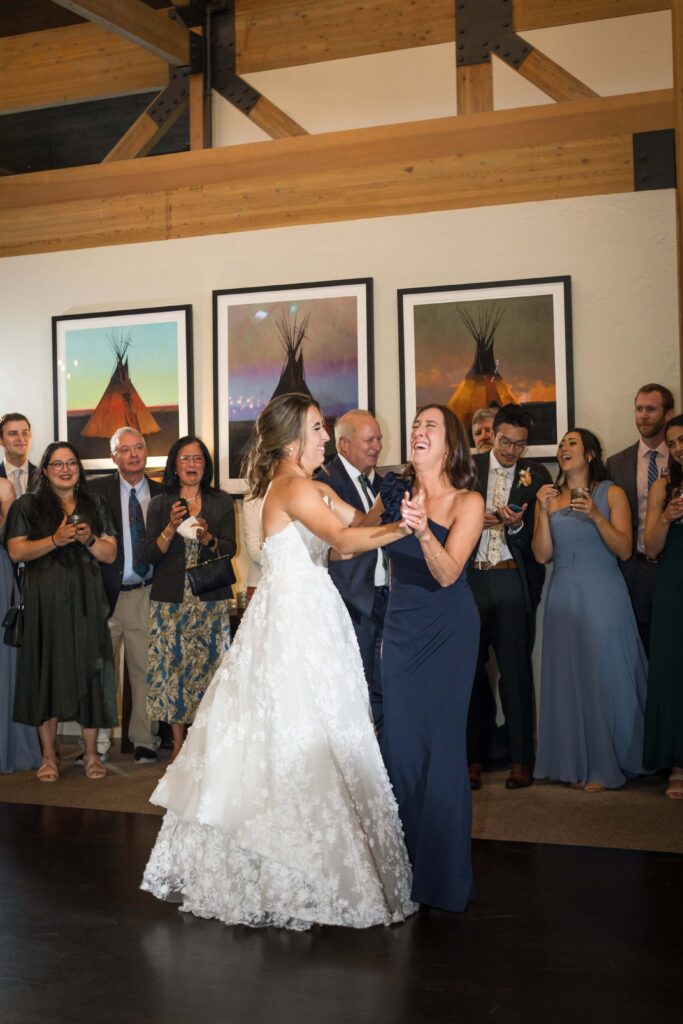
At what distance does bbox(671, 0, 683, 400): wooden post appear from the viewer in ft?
17.1

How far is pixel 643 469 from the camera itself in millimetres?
5465

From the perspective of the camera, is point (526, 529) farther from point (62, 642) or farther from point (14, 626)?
point (14, 626)

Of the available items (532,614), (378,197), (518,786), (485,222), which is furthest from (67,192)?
(518,786)

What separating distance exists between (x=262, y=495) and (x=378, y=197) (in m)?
3.23

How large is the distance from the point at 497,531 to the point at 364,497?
759mm

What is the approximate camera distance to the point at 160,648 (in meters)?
5.56

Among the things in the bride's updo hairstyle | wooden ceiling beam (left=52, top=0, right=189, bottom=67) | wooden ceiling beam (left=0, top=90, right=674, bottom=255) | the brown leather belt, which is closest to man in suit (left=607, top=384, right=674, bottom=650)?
→ the brown leather belt

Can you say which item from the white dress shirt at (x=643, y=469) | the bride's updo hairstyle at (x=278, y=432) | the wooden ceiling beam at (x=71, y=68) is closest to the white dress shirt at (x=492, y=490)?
the white dress shirt at (x=643, y=469)

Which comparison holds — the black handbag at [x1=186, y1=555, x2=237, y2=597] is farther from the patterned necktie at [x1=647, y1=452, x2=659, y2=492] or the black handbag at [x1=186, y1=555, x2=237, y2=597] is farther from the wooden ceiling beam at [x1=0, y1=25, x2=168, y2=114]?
the wooden ceiling beam at [x1=0, y1=25, x2=168, y2=114]

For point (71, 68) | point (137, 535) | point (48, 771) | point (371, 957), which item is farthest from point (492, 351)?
point (371, 957)

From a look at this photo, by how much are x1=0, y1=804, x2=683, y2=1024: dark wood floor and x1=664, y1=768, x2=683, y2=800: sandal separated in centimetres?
96

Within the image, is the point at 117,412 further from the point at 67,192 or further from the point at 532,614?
the point at 532,614

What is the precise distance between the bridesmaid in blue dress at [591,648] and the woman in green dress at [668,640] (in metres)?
0.19

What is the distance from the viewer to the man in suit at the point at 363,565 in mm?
4684
